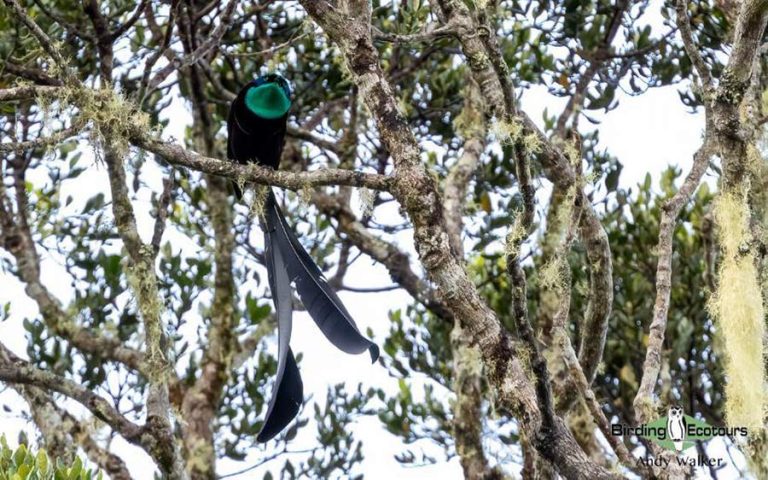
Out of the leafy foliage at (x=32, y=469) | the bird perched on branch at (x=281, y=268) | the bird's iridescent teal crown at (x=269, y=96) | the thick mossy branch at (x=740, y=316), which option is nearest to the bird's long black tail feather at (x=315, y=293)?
the bird perched on branch at (x=281, y=268)

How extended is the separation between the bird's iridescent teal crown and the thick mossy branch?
198 centimetres

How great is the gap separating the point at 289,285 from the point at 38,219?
1857 mm

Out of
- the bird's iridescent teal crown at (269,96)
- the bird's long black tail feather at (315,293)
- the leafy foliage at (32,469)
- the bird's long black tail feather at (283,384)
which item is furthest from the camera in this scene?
the bird's iridescent teal crown at (269,96)

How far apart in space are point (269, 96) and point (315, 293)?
1.34 meters

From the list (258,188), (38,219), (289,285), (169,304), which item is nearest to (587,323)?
(289,285)

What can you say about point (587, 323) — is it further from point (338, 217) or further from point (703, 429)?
point (338, 217)

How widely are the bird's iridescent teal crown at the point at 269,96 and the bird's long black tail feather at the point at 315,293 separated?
1.82ft

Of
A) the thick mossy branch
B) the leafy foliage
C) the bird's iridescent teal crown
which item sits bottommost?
the leafy foliage

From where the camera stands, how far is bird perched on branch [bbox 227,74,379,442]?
107 inches

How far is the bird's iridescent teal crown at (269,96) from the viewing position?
3994 mm

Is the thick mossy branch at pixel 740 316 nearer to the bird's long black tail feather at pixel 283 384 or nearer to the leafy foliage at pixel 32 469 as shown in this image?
the bird's long black tail feather at pixel 283 384

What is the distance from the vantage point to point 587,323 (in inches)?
108
